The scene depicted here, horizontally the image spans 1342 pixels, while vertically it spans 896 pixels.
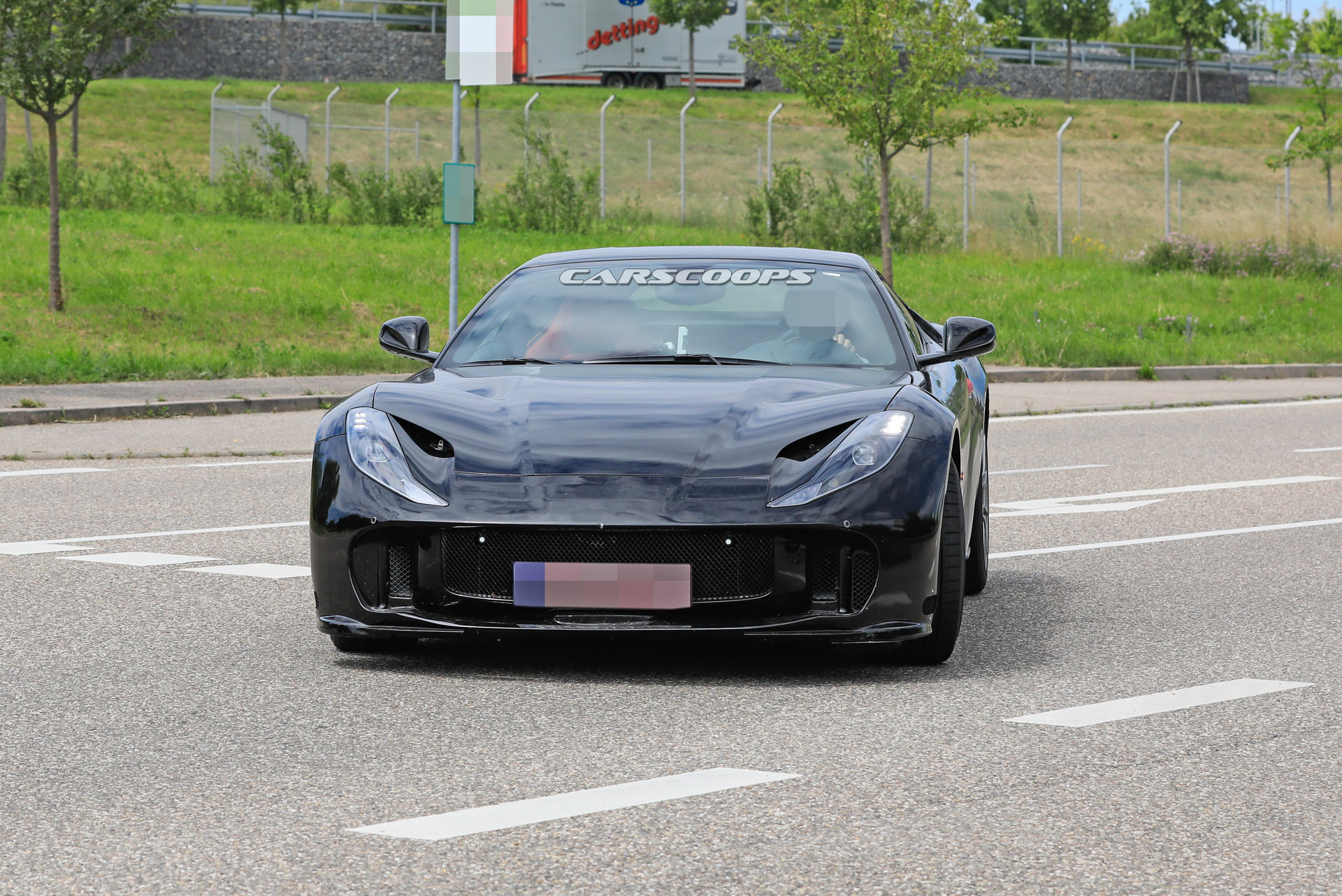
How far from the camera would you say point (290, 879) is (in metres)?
3.76

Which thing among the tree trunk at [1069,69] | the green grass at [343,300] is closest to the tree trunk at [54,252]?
the green grass at [343,300]

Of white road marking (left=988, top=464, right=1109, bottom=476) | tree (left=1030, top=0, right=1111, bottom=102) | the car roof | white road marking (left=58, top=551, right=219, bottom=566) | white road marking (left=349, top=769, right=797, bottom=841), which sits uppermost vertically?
tree (left=1030, top=0, right=1111, bottom=102)

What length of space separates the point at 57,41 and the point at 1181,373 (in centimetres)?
1314

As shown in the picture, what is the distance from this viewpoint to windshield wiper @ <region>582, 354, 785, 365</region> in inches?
260

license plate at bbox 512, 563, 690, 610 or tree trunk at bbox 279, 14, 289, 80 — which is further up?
tree trunk at bbox 279, 14, 289, 80

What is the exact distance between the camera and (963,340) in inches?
272

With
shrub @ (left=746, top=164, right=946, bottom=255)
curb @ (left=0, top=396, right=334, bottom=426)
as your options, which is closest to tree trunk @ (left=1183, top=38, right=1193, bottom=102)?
shrub @ (left=746, top=164, right=946, bottom=255)

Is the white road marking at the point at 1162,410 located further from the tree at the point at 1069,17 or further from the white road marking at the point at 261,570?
the tree at the point at 1069,17

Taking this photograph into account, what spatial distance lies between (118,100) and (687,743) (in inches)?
2401

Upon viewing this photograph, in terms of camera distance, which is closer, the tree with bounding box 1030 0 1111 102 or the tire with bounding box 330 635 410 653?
the tire with bounding box 330 635 410 653

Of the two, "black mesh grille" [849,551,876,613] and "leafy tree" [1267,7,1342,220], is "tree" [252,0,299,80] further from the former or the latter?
"black mesh grille" [849,551,876,613]

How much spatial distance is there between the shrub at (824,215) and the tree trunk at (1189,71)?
6463cm

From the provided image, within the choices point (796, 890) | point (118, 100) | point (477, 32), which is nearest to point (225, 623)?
point (796, 890)

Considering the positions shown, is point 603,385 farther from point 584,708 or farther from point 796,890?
point 796,890
